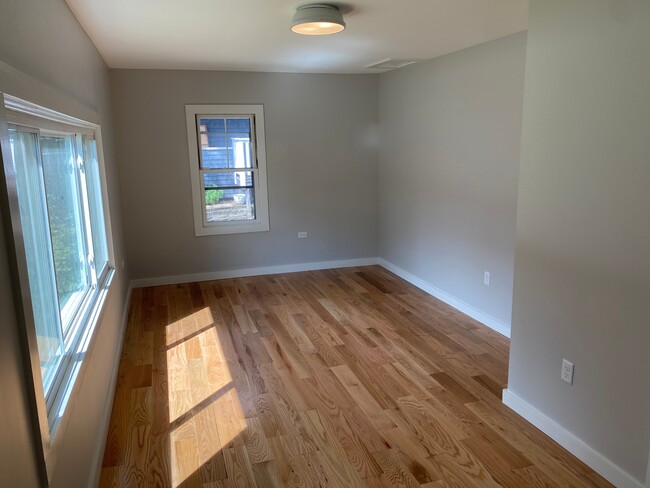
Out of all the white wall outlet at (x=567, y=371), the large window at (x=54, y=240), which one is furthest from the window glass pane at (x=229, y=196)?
the white wall outlet at (x=567, y=371)

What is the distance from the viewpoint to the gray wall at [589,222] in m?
2.00

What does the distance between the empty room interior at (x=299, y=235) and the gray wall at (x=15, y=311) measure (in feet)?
0.05

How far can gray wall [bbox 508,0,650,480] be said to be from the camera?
2002 mm

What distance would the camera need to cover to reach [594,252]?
2.22 metres

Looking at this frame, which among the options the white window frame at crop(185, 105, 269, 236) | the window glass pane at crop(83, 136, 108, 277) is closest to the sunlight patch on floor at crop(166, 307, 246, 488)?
the window glass pane at crop(83, 136, 108, 277)

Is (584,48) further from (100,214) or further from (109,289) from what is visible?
(100,214)

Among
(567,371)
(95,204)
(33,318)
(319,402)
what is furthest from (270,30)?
(567,371)

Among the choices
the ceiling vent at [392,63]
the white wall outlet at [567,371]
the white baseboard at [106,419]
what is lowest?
the white baseboard at [106,419]

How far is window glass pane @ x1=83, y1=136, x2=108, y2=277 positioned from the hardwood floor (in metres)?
0.77

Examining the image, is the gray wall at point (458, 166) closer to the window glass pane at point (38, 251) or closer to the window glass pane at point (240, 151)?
the window glass pane at point (240, 151)

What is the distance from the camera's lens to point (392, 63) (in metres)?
4.87

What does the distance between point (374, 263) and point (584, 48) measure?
Result: 13.9 feet

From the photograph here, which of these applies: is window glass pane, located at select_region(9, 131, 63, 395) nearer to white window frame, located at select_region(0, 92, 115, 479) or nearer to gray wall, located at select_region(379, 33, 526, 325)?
white window frame, located at select_region(0, 92, 115, 479)

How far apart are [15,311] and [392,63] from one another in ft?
14.4
